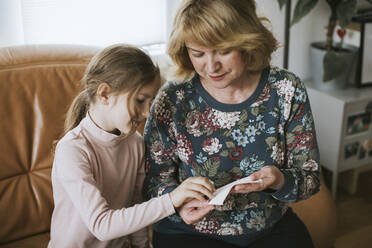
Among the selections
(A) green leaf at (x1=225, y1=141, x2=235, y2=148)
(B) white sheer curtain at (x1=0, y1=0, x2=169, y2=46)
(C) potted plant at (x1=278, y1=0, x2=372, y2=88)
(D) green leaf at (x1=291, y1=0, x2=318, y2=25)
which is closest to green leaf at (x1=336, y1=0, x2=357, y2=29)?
(C) potted plant at (x1=278, y1=0, x2=372, y2=88)

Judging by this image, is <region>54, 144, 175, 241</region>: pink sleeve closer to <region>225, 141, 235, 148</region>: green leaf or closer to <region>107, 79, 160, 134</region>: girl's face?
<region>107, 79, 160, 134</region>: girl's face

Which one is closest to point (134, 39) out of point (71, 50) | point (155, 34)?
point (155, 34)

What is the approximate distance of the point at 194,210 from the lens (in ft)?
3.88

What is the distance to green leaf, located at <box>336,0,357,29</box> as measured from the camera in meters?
2.10

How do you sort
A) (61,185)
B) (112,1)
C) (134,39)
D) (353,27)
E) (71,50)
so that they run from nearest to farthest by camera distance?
(61,185)
(71,50)
(112,1)
(134,39)
(353,27)

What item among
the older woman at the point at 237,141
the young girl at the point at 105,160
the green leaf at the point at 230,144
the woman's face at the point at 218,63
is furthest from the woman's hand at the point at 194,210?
A: the woman's face at the point at 218,63

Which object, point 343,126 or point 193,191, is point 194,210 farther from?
point 343,126

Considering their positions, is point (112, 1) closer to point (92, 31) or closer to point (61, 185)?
point (92, 31)

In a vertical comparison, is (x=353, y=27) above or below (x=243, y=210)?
above

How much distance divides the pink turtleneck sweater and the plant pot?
1.40 metres

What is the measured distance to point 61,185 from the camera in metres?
1.19

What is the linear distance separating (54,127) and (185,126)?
52 centimetres

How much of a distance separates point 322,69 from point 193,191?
4.97 feet

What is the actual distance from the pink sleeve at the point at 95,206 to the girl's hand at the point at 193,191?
2cm
